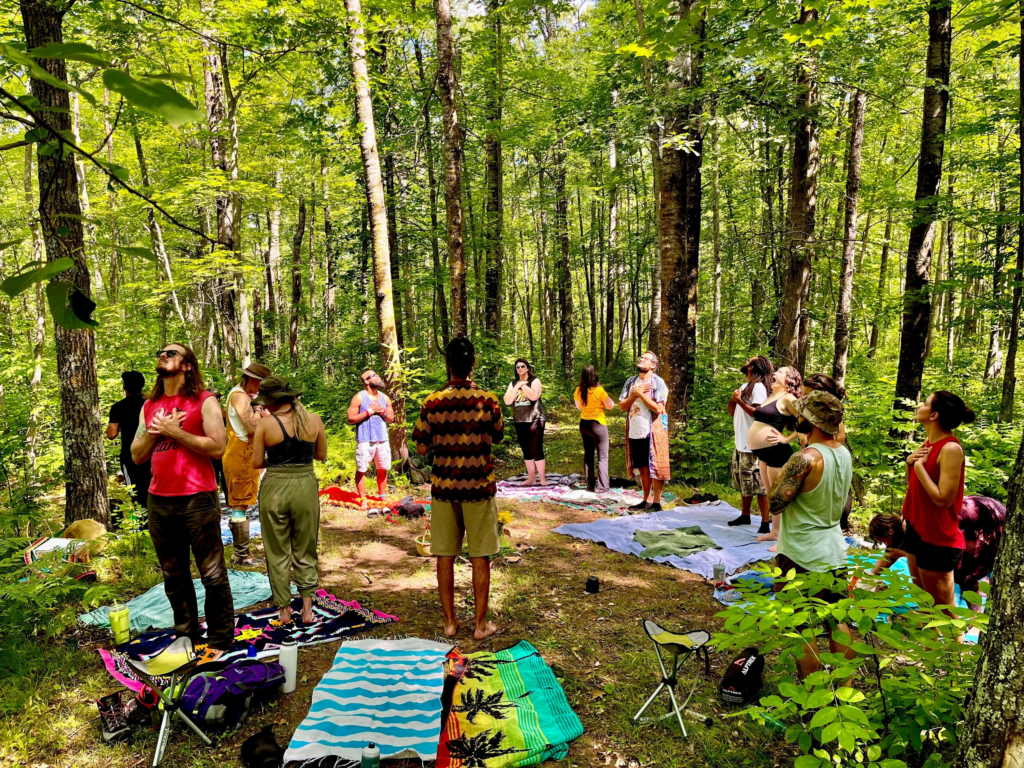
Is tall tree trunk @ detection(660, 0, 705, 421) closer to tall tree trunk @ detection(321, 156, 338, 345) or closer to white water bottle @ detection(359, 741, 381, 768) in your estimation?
white water bottle @ detection(359, 741, 381, 768)

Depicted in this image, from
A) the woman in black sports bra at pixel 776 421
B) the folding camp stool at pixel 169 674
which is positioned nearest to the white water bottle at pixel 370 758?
the folding camp stool at pixel 169 674

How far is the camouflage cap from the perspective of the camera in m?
3.31

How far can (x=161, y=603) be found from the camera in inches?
188

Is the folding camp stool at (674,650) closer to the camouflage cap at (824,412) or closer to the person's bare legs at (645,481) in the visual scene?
the camouflage cap at (824,412)

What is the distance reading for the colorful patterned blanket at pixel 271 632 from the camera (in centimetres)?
391

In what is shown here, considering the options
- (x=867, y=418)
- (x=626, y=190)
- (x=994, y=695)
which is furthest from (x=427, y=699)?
(x=626, y=190)

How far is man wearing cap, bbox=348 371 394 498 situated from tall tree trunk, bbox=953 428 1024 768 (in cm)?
670

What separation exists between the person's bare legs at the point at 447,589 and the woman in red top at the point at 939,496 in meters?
3.24

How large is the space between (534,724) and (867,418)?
7.08 metres

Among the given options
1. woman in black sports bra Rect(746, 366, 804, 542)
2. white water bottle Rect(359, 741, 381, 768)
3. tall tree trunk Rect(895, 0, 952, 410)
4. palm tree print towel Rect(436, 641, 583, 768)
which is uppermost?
tall tree trunk Rect(895, 0, 952, 410)

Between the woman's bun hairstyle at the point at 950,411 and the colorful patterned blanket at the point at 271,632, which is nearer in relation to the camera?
the woman's bun hairstyle at the point at 950,411

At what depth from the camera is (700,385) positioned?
1170cm

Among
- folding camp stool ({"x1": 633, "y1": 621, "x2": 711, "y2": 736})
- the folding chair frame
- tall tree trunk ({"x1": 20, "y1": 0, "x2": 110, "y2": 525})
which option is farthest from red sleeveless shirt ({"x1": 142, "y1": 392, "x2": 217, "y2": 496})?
folding camp stool ({"x1": 633, "y1": 621, "x2": 711, "y2": 736})

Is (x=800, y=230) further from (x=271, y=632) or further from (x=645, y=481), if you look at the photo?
(x=271, y=632)
